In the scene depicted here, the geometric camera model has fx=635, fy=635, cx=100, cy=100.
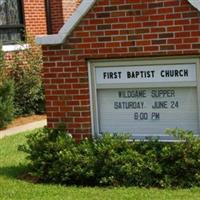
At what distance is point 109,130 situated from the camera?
799 centimetres

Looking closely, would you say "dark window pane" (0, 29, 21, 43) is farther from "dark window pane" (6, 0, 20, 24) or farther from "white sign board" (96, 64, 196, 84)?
"white sign board" (96, 64, 196, 84)

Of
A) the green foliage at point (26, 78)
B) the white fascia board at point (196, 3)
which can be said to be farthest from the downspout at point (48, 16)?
the white fascia board at point (196, 3)

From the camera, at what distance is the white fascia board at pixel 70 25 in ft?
25.4

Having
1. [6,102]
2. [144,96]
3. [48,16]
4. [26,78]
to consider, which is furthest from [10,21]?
[144,96]

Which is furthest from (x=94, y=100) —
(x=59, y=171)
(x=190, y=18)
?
(x=190, y=18)

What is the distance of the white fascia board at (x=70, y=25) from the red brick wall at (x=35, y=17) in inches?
300

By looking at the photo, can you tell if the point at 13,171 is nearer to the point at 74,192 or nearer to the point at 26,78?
the point at 74,192

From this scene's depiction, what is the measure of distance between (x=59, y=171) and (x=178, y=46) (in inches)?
80.5

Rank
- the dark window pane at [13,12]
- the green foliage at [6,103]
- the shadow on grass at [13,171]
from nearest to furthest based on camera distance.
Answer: the shadow on grass at [13,171], the green foliage at [6,103], the dark window pane at [13,12]

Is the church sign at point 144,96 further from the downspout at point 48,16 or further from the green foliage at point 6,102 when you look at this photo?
the downspout at point 48,16

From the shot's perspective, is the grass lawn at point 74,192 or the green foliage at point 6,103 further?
the green foliage at point 6,103

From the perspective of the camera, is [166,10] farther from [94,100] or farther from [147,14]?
[94,100]

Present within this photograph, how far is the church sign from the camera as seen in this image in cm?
753

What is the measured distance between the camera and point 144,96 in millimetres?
7766
